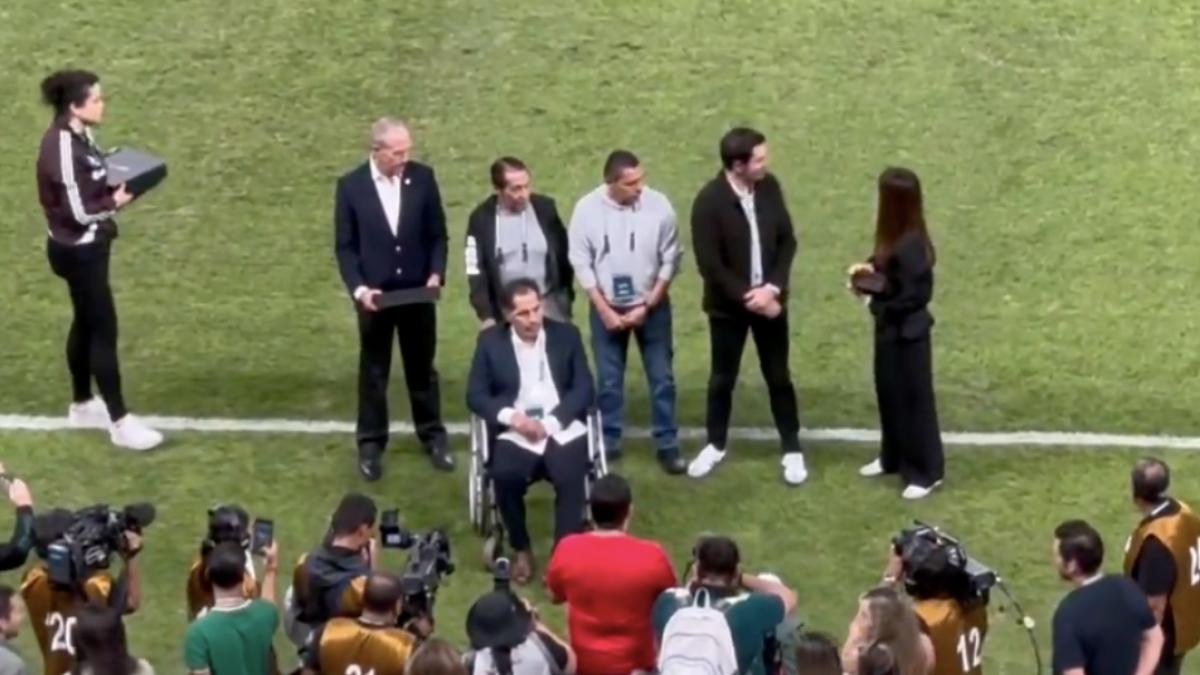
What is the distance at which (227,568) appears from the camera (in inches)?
313

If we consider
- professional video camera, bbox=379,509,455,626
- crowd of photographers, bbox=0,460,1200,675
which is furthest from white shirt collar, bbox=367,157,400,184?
crowd of photographers, bbox=0,460,1200,675

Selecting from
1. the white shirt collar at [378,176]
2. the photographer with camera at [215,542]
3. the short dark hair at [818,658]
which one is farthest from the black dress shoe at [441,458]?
the short dark hair at [818,658]

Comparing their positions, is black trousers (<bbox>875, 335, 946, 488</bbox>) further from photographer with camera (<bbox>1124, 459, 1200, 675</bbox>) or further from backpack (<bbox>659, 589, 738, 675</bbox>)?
backpack (<bbox>659, 589, 738, 675</bbox>)

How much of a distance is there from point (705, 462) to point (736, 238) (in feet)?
3.82

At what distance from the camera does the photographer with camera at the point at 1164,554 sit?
345 inches

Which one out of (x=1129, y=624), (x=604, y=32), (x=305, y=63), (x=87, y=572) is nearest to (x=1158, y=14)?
(x=604, y=32)

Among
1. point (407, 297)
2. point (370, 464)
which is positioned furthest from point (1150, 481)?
point (370, 464)

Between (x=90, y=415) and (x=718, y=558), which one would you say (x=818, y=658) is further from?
(x=90, y=415)

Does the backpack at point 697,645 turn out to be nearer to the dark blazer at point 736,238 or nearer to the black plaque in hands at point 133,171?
the dark blazer at point 736,238

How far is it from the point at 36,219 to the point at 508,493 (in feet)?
16.0

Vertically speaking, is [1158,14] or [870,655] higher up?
[1158,14]

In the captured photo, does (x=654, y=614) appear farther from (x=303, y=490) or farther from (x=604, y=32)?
(x=604, y=32)

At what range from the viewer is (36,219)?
14156mm

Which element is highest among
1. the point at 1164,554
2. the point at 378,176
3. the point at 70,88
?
the point at 70,88
